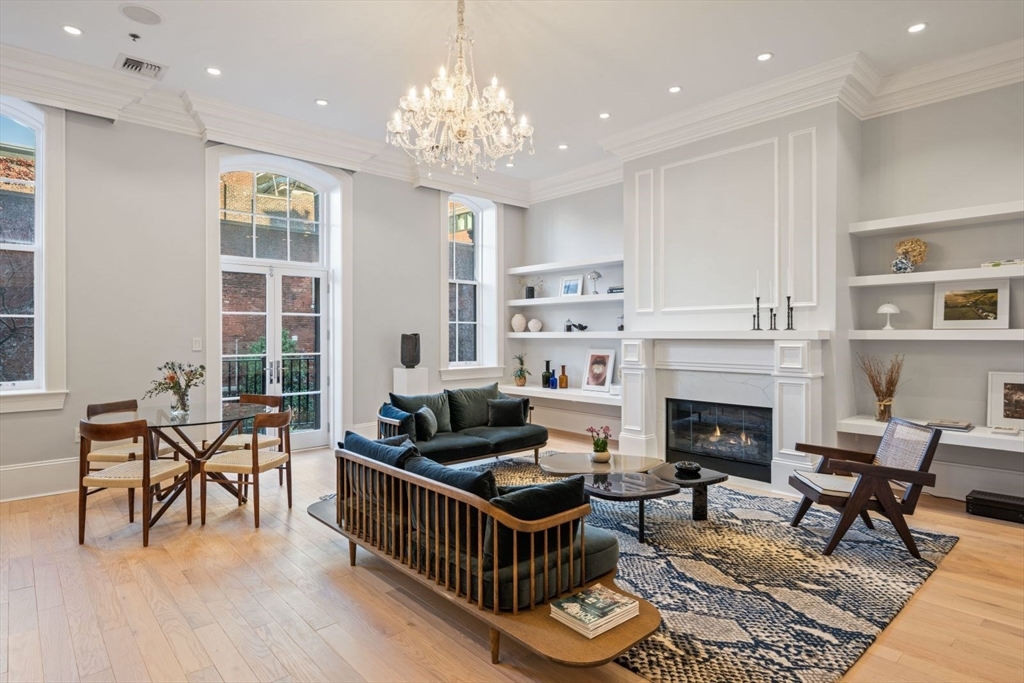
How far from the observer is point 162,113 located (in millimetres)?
5008

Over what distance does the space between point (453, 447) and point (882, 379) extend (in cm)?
370

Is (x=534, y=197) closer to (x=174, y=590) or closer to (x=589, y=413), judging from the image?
(x=589, y=413)

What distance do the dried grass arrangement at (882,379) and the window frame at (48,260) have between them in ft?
22.0

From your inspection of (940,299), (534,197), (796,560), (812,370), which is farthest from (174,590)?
(534,197)

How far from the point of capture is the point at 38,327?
454cm

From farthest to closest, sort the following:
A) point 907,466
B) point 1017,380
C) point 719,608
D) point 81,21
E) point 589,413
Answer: point 589,413, point 1017,380, point 81,21, point 907,466, point 719,608

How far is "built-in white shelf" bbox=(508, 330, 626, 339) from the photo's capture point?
6430mm

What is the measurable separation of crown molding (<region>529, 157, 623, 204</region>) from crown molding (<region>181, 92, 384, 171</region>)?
93.7 inches

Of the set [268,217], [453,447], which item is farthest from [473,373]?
[268,217]

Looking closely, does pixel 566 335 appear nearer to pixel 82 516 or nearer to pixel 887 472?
pixel 887 472

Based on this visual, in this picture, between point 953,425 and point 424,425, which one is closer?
point 953,425

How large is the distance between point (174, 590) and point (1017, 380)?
575 cm

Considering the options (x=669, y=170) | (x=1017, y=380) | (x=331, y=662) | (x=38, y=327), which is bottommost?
(x=331, y=662)

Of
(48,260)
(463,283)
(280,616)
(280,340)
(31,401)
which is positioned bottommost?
(280,616)
